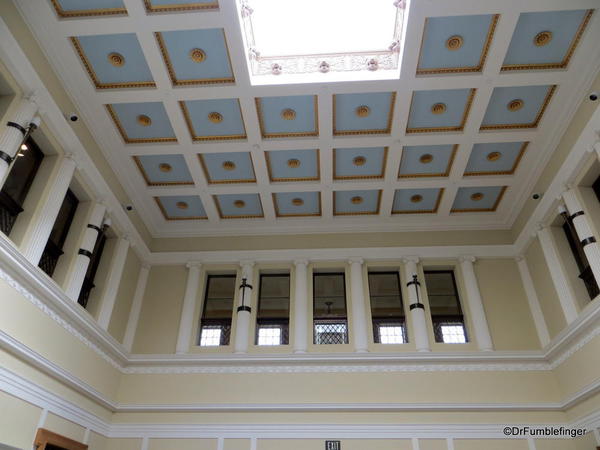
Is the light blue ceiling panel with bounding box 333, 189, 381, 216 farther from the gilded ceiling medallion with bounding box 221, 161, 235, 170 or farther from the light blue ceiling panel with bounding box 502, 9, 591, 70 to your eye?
the light blue ceiling panel with bounding box 502, 9, 591, 70

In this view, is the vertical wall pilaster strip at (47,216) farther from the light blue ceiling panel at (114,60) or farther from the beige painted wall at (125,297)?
the beige painted wall at (125,297)

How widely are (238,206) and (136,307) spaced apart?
9.89 feet

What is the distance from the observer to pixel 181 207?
10.4 m

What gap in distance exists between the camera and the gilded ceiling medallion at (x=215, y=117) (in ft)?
27.7

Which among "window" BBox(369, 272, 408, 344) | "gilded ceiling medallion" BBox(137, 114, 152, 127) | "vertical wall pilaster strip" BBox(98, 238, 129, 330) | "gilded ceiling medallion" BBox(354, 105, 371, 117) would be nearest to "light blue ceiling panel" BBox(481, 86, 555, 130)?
"gilded ceiling medallion" BBox(354, 105, 371, 117)

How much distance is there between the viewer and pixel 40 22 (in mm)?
6699

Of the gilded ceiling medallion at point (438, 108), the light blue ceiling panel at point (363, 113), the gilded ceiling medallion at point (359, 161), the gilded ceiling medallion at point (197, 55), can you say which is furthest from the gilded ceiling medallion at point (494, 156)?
the gilded ceiling medallion at point (197, 55)

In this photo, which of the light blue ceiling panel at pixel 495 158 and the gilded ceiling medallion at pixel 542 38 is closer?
the gilded ceiling medallion at pixel 542 38

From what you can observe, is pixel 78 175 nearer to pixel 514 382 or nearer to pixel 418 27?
pixel 418 27

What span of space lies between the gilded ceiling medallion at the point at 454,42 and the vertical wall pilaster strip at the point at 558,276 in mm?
4089

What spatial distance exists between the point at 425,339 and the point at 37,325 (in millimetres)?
6609

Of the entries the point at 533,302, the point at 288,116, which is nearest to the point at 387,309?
the point at 533,302

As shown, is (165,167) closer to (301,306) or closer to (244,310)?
(244,310)

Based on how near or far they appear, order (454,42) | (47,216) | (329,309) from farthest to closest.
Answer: (329,309) → (454,42) → (47,216)
